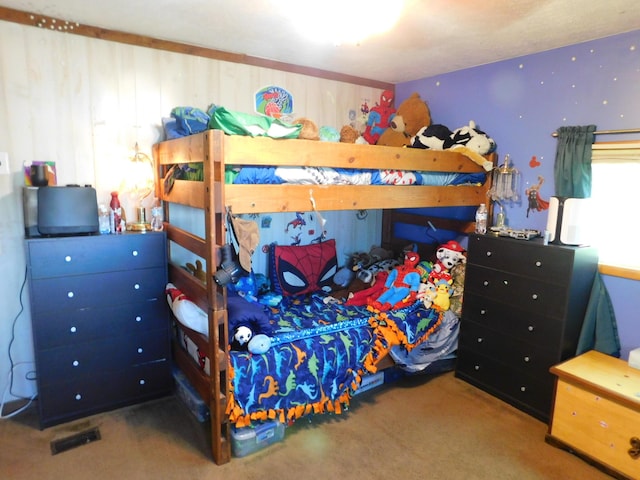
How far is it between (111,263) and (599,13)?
311cm

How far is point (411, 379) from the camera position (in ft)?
10.1

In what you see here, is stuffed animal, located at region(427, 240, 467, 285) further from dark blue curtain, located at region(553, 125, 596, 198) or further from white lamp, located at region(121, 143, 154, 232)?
white lamp, located at region(121, 143, 154, 232)

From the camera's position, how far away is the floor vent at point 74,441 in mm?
2229

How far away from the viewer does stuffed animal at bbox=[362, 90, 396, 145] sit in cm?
382

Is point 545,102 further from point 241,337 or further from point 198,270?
point 198,270

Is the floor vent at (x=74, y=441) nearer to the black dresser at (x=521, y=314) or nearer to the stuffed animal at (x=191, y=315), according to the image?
the stuffed animal at (x=191, y=315)

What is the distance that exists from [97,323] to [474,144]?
9.59ft

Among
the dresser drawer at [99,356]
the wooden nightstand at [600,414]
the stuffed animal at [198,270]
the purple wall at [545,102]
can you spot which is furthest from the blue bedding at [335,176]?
the wooden nightstand at [600,414]

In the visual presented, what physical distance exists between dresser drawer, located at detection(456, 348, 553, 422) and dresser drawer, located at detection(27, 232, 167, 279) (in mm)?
2352

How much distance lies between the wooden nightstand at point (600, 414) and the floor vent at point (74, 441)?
2.69m

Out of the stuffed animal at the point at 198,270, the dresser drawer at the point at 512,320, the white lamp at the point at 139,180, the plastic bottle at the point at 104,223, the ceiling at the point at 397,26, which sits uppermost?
the ceiling at the point at 397,26

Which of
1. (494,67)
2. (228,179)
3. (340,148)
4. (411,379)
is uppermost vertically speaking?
(494,67)

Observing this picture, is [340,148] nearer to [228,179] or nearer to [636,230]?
[228,179]

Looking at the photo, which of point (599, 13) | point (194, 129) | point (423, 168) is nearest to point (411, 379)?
point (423, 168)
